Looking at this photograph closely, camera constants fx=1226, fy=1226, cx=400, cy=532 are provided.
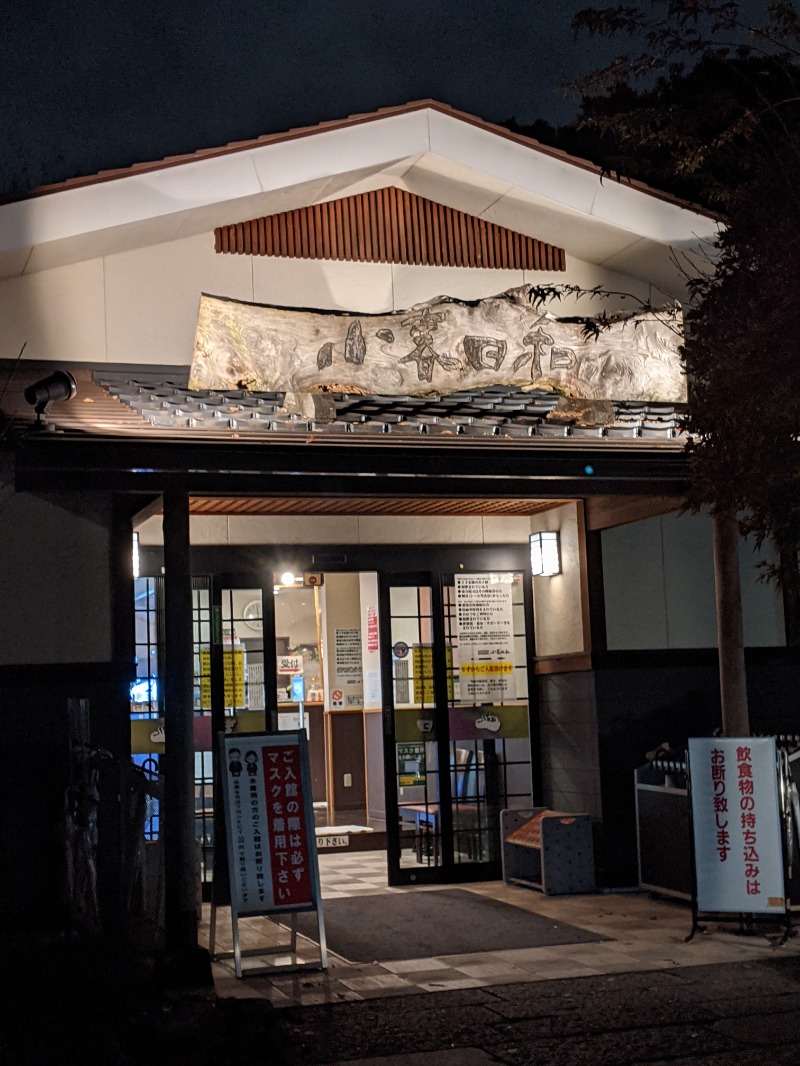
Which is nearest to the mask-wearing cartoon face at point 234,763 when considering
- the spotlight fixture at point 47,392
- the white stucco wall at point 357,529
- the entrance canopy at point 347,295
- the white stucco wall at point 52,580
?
the white stucco wall at point 52,580

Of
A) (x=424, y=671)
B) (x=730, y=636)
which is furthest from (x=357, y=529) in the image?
(x=730, y=636)

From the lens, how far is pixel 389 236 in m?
10.5

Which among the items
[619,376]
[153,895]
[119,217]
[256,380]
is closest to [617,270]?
[619,376]

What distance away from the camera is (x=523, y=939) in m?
8.59

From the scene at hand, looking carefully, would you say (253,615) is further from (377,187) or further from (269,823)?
(377,187)

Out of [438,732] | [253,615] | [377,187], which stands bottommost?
[438,732]

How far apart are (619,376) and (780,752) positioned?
10.9 ft

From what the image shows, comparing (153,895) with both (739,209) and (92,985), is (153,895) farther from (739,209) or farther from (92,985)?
(739,209)

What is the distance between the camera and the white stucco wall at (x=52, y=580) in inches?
348

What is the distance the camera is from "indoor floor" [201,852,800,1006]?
7.28m

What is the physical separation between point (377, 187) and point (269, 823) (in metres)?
5.51

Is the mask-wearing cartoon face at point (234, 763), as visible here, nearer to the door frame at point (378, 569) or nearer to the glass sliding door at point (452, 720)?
the door frame at point (378, 569)

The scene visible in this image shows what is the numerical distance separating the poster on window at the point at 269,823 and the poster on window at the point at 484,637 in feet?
12.0

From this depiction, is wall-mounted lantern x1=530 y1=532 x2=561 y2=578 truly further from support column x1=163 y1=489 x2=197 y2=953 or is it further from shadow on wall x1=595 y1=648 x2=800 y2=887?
support column x1=163 y1=489 x2=197 y2=953
